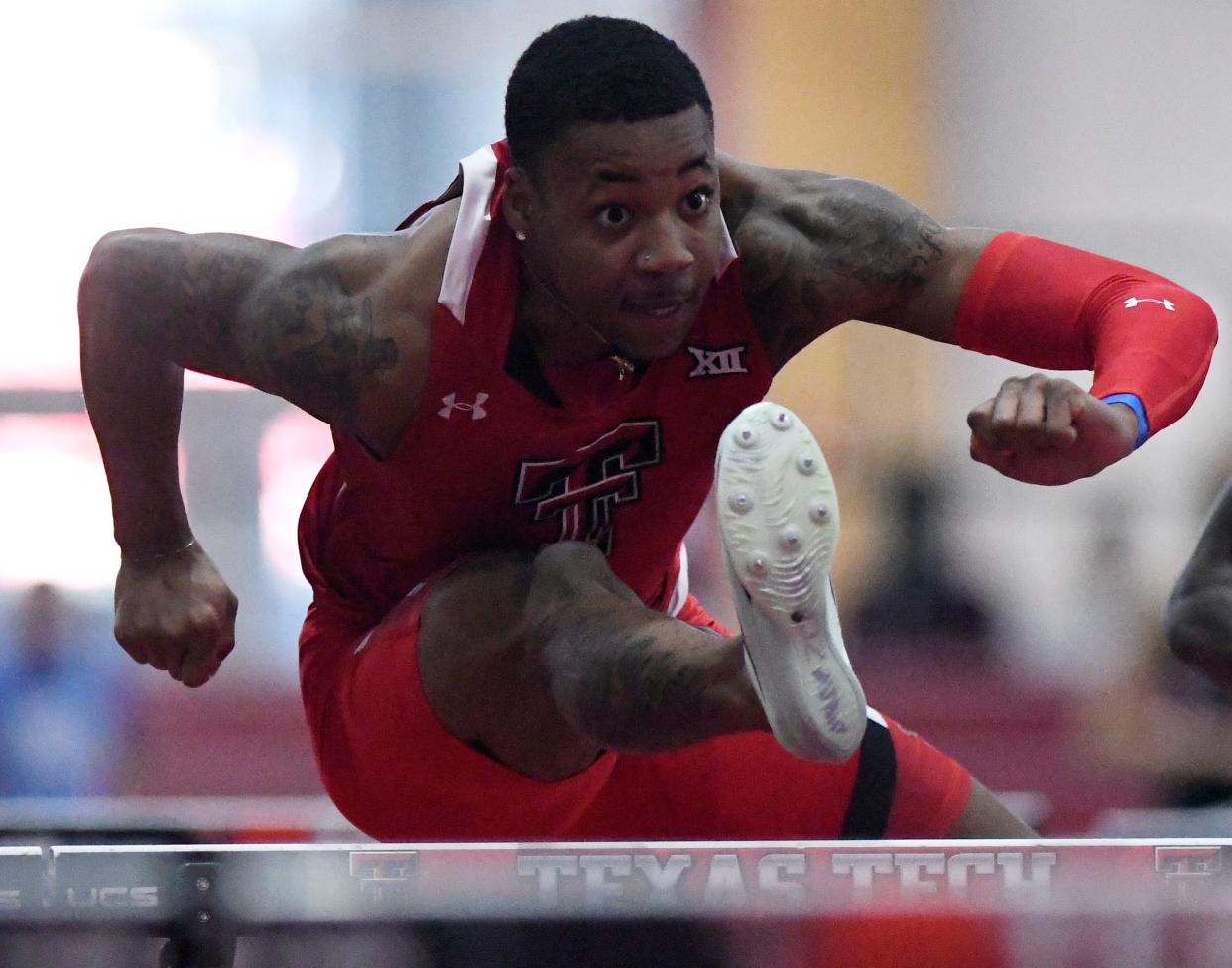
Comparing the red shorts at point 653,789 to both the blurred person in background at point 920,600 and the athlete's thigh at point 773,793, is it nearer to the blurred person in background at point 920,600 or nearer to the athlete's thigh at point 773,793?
the athlete's thigh at point 773,793

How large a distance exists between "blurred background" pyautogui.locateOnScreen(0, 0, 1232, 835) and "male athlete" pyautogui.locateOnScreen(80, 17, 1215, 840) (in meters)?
2.03

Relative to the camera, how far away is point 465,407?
224 centimetres

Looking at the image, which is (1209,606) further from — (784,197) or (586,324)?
(586,324)

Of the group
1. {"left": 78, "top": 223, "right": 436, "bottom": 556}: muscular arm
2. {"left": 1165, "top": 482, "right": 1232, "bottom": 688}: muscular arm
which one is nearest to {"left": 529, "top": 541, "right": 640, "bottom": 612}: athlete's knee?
{"left": 78, "top": 223, "right": 436, "bottom": 556}: muscular arm

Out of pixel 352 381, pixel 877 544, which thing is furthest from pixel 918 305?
pixel 877 544

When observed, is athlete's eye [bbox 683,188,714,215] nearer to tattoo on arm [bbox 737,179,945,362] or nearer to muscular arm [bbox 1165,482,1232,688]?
tattoo on arm [bbox 737,179,945,362]

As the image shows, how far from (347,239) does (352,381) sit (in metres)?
0.20

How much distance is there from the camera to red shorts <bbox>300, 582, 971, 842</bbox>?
240 centimetres

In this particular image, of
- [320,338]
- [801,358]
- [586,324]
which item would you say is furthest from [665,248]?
[801,358]

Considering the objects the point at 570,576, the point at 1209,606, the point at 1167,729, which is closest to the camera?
the point at 570,576

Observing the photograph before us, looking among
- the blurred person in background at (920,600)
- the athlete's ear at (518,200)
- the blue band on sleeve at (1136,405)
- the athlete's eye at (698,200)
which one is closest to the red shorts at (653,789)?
the athlete's ear at (518,200)

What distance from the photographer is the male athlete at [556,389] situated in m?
2.10

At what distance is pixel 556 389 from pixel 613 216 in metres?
0.24

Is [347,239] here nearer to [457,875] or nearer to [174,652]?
[174,652]
